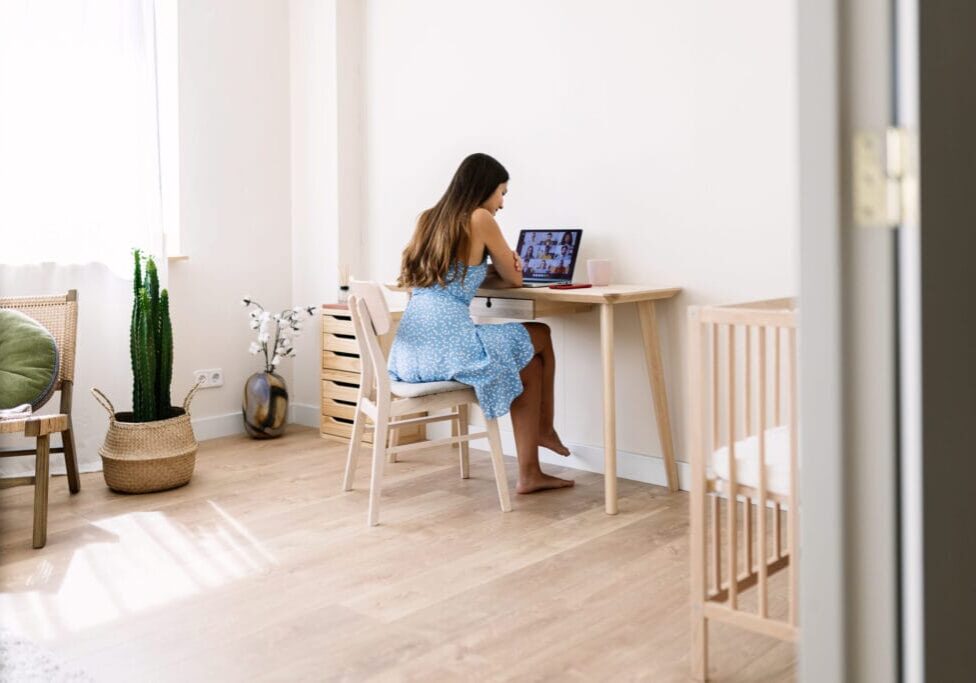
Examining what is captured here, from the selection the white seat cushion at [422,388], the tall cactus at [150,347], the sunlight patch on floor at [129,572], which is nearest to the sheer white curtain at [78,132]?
the tall cactus at [150,347]

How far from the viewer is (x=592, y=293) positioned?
3025 mm

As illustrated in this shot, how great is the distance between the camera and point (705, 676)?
185 cm

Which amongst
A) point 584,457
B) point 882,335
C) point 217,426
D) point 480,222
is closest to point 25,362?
point 217,426

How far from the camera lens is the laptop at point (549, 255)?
349 cm

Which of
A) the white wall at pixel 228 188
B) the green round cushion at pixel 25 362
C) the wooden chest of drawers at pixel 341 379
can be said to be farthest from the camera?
the white wall at pixel 228 188

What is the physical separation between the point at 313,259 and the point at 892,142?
3.84 m

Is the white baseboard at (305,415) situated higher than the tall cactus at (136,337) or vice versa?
the tall cactus at (136,337)

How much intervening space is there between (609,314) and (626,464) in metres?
0.79

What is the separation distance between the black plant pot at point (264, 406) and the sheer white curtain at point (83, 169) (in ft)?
1.81

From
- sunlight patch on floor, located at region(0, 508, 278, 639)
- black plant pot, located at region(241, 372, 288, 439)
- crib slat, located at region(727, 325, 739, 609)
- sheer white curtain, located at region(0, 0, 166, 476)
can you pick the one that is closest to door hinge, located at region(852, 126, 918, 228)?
crib slat, located at region(727, 325, 739, 609)

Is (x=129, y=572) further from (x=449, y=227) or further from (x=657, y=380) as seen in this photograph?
(x=657, y=380)

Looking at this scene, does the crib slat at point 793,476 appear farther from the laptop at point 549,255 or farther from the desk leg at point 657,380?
the laptop at point 549,255

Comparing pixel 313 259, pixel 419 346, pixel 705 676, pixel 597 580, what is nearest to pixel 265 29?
pixel 313 259

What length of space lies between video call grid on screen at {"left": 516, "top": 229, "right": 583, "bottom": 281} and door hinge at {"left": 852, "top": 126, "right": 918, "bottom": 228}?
8.22 feet
